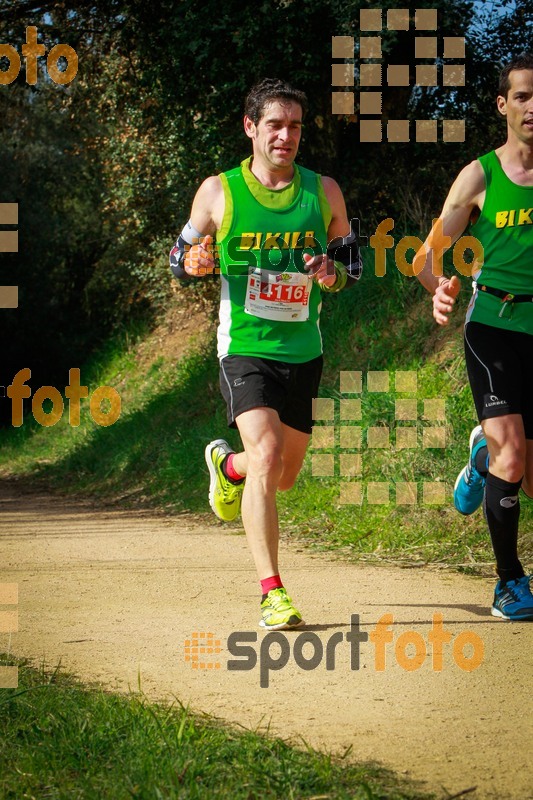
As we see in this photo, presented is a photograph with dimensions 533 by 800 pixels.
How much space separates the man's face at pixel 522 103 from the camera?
17.1ft

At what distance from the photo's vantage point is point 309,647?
4777 millimetres

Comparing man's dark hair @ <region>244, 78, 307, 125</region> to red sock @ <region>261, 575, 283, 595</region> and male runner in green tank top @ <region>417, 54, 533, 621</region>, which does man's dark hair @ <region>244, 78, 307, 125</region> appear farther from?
red sock @ <region>261, 575, 283, 595</region>

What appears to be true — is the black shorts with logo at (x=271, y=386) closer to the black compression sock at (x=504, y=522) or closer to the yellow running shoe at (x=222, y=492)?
Answer: the yellow running shoe at (x=222, y=492)

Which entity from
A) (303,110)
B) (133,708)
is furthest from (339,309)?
(133,708)

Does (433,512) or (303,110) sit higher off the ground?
(303,110)

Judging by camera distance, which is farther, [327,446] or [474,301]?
[327,446]

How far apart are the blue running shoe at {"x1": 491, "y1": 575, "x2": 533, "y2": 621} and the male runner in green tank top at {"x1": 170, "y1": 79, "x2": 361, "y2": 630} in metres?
1.09

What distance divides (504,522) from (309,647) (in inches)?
48.9

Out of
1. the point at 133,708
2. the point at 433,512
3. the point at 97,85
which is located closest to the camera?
the point at 133,708

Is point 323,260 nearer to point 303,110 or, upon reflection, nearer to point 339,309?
point 303,110

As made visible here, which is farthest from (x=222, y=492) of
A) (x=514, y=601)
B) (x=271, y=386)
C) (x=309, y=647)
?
(x=514, y=601)

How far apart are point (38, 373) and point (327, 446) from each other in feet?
44.9

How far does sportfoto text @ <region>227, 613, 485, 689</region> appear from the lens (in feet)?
14.8

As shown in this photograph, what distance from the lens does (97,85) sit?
16.5m
